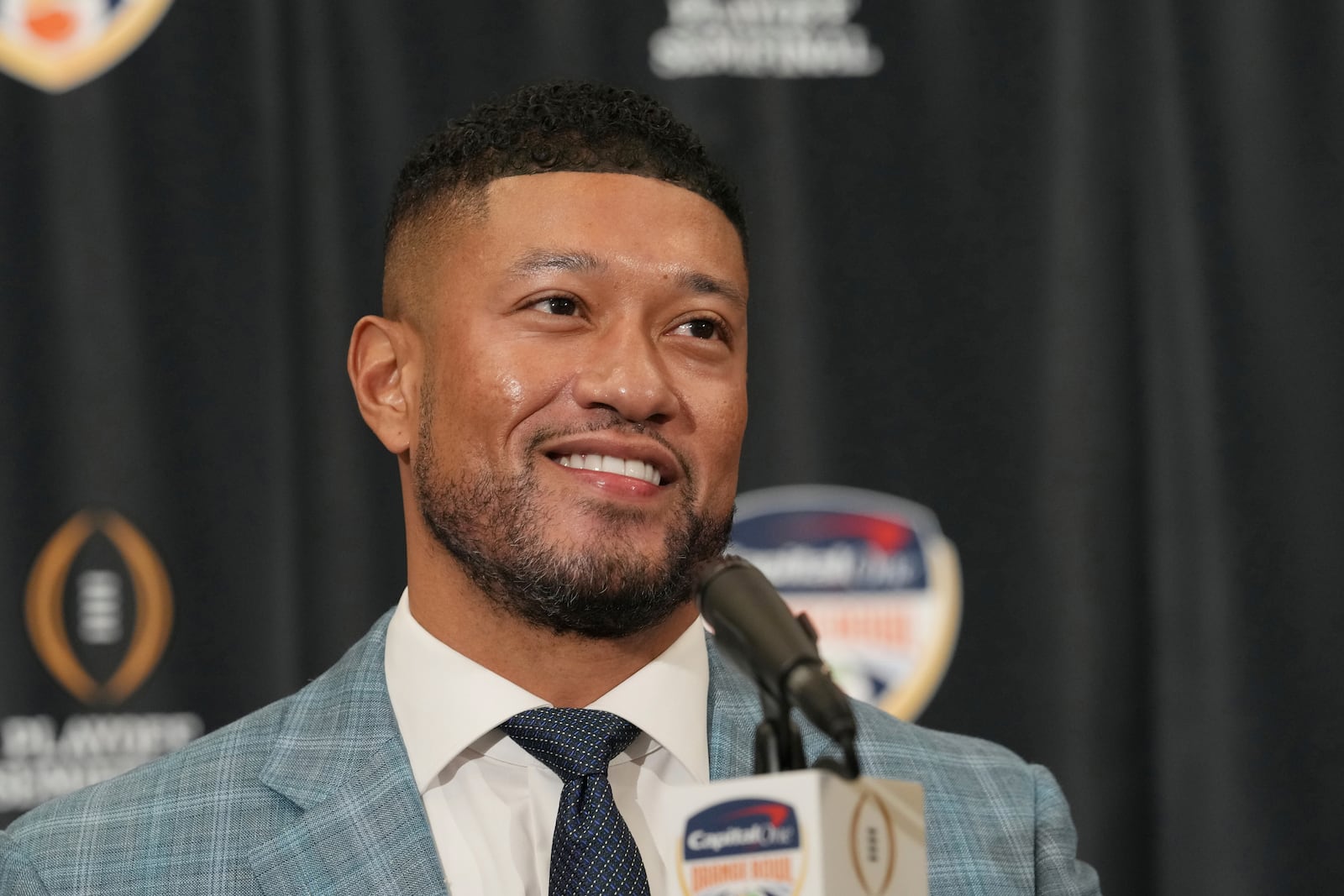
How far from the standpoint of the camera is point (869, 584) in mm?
2625

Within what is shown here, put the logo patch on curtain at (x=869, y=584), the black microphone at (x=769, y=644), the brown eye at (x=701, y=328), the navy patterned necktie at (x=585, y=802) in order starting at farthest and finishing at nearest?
the logo patch on curtain at (x=869, y=584)
the brown eye at (x=701, y=328)
the navy patterned necktie at (x=585, y=802)
the black microphone at (x=769, y=644)

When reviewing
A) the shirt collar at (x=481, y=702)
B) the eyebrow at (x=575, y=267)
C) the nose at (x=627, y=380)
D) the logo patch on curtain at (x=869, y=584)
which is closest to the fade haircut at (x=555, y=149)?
the eyebrow at (x=575, y=267)

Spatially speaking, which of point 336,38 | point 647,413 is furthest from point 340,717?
point 336,38

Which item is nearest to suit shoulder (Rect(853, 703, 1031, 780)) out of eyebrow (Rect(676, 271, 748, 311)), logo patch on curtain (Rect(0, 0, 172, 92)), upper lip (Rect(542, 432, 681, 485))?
upper lip (Rect(542, 432, 681, 485))

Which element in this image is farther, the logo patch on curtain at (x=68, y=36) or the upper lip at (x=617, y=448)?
the logo patch on curtain at (x=68, y=36)

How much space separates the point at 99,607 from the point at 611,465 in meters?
1.27

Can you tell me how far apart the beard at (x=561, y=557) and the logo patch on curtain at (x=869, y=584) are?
95cm

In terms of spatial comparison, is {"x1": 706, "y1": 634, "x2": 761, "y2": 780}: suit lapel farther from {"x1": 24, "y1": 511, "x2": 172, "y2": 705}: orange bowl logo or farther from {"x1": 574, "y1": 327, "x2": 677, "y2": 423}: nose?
{"x1": 24, "y1": 511, "x2": 172, "y2": 705}: orange bowl logo

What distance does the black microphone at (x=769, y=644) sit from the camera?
944 mm

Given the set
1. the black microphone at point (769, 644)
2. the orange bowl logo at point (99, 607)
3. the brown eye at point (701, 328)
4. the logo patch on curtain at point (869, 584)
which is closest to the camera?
the black microphone at point (769, 644)

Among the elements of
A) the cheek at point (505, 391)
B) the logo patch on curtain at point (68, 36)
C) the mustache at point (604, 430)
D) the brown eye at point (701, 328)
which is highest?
the logo patch on curtain at point (68, 36)

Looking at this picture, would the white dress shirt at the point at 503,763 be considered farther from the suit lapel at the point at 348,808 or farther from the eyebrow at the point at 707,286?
the eyebrow at the point at 707,286

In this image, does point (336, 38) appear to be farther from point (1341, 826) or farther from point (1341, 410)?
point (1341, 826)

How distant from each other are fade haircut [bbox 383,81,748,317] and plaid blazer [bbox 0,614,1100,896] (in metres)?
0.55
